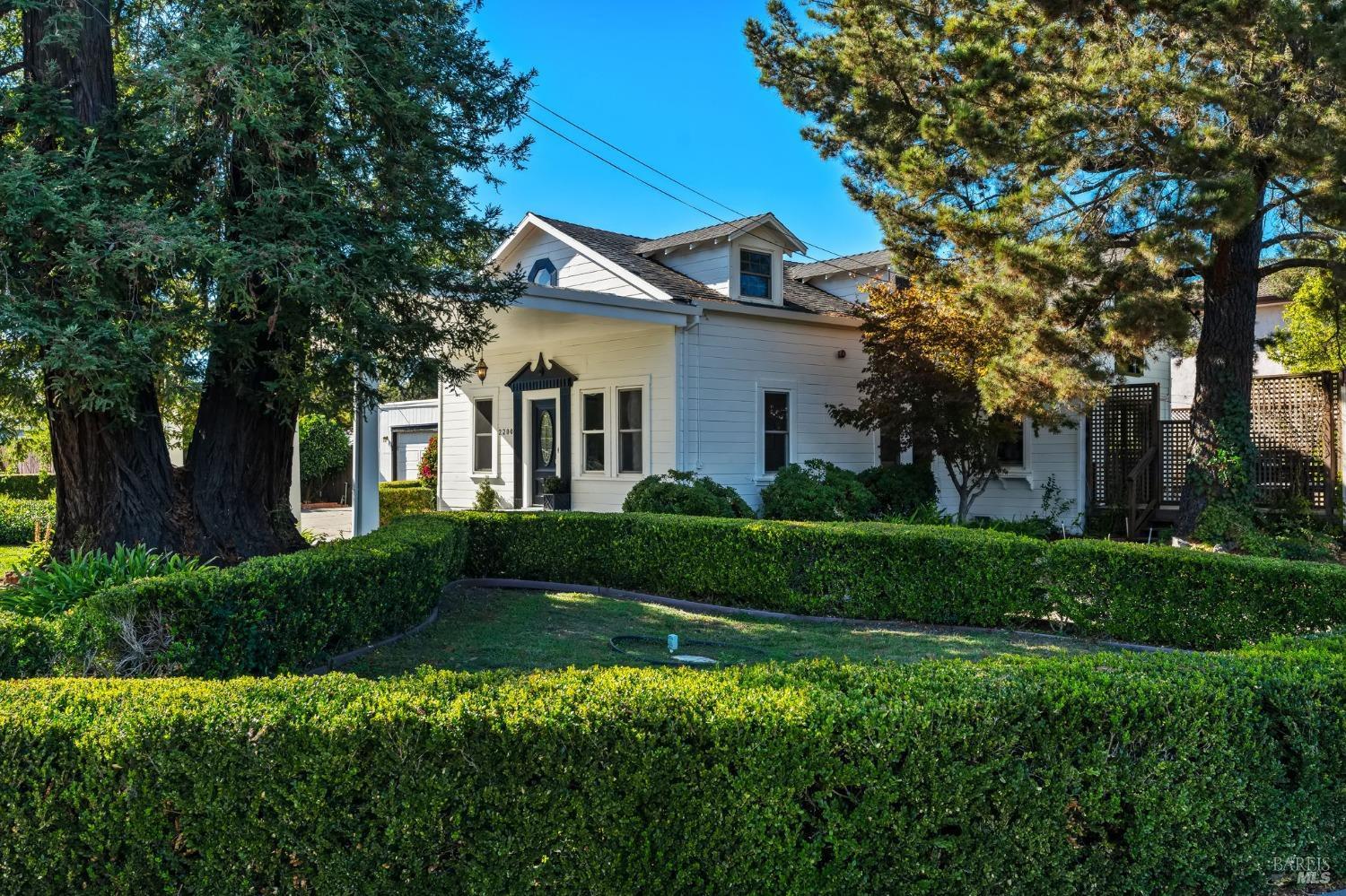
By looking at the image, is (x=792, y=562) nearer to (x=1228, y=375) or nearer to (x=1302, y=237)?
(x=1228, y=375)

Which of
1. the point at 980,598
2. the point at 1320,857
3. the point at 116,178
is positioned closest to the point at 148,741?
the point at 1320,857

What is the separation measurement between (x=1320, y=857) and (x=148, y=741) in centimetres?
458

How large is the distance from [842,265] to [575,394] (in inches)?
257

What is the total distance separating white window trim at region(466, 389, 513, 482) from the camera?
16.1 metres

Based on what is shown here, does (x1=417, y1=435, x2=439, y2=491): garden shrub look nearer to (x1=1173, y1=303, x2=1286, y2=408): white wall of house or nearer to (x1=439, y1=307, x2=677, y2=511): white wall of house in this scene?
(x1=439, y1=307, x2=677, y2=511): white wall of house

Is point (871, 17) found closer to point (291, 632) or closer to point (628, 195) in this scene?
point (628, 195)

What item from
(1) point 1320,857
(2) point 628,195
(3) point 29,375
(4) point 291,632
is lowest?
(1) point 1320,857

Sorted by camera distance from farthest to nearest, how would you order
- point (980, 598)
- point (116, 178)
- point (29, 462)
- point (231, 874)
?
point (29, 462) → point (980, 598) → point (116, 178) → point (231, 874)

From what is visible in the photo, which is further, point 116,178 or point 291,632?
point 116,178

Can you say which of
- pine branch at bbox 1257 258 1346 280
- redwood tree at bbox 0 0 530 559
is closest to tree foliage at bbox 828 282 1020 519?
pine branch at bbox 1257 258 1346 280

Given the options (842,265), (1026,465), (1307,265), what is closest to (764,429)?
(1026,465)

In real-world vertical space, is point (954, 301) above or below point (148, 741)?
above

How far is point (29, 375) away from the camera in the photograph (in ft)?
23.8

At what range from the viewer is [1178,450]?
13.8 meters
